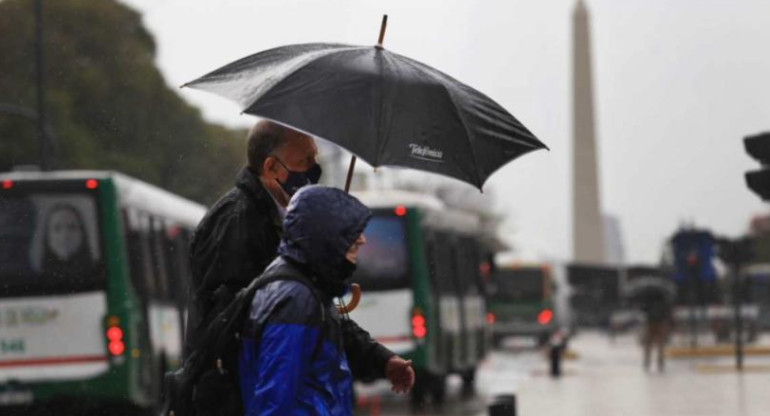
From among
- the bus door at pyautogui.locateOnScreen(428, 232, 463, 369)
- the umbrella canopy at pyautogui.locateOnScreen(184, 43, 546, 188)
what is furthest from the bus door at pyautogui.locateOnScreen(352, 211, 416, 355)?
the umbrella canopy at pyautogui.locateOnScreen(184, 43, 546, 188)

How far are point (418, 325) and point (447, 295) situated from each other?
7.30ft

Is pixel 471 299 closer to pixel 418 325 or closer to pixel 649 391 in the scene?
pixel 649 391

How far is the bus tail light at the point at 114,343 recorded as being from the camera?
16.4 meters

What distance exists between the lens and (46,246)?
16625 millimetres

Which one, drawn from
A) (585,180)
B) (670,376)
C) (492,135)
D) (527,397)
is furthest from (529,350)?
(492,135)

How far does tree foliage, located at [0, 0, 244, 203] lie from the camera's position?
52.1 metres

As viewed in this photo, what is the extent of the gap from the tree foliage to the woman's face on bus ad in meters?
34.3

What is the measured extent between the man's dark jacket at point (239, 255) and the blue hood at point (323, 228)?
858 mm

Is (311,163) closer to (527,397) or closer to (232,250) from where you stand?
(232,250)

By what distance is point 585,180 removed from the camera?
213 feet

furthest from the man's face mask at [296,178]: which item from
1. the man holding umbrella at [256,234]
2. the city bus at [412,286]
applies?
the city bus at [412,286]

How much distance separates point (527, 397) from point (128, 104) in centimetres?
3389

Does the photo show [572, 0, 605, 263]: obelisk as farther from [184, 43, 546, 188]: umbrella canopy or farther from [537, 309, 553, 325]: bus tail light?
[184, 43, 546, 188]: umbrella canopy

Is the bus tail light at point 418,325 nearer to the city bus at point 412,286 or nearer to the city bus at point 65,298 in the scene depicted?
the city bus at point 412,286
